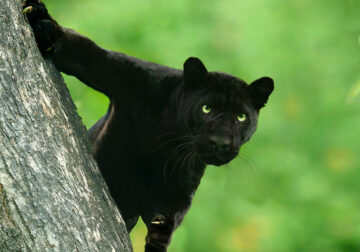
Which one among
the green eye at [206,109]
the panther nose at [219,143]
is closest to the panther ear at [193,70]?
the green eye at [206,109]

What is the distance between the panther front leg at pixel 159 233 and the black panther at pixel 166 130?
0.03 metres

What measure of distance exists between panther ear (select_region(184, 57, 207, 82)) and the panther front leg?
2.66 ft

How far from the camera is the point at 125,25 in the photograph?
6.25 metres

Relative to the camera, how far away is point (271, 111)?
6348 millimetres

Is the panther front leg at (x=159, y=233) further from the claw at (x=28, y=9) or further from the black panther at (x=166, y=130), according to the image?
the claw at (x=28, y=9)

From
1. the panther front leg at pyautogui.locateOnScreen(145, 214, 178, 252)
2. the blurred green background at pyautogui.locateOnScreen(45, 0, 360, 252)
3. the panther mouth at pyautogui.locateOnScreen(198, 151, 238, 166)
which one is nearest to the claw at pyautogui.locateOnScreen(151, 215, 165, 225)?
the panther front leg at pyautogui.locateOnScreen(145, 214, 178, 252)

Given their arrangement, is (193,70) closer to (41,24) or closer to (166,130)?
(166,130)

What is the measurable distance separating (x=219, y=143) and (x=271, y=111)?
3186mm

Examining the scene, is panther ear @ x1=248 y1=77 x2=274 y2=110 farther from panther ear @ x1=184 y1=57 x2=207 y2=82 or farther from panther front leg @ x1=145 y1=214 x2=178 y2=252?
panther front leg @ x1=145 y1=214 x2=178 y2=252

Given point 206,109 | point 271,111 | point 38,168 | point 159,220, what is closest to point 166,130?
point 206,109

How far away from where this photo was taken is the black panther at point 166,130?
10.9ft

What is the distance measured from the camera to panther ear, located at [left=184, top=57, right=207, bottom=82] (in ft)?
11.4

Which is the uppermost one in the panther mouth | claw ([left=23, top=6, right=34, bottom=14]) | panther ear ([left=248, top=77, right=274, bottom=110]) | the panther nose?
claw ([left=23, top=6, right=34, bottom=14])

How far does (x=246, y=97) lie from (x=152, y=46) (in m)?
2.88
